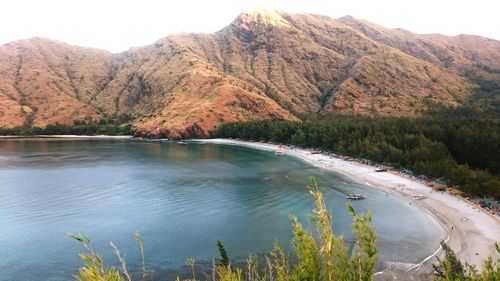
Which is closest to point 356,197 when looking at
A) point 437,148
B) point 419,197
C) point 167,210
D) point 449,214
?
point 419,197

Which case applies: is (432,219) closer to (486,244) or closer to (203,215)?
(486,244)

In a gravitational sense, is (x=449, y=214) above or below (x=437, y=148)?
below

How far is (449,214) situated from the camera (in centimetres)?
7162

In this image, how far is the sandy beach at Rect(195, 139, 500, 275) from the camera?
54.2 m

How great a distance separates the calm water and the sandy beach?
2.90 m

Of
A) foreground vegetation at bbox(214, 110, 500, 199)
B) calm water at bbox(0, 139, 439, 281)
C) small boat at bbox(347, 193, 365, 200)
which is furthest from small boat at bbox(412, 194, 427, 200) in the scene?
small boat at bbox(347, 193, 365, 200)

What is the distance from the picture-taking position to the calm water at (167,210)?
57.7 metres

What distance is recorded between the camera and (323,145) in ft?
554

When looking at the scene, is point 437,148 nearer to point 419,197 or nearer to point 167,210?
point 419,197

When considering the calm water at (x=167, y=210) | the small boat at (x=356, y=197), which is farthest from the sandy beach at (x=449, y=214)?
the small boat at (x=356, y=197)

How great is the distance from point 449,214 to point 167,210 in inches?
2046

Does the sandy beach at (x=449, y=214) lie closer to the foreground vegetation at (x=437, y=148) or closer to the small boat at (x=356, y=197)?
the foreground vegetation at (x=437, y=148)

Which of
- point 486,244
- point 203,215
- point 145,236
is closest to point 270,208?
point 203,215

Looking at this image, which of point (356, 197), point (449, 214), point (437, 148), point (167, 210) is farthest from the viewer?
point (437, 148)
